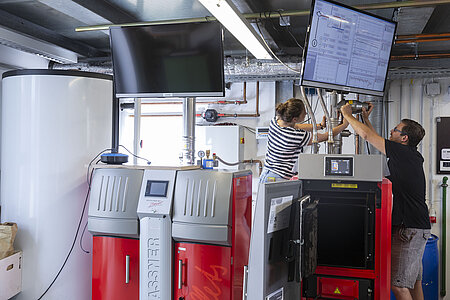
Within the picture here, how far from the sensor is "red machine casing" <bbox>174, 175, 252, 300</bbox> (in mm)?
2586

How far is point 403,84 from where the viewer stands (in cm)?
465

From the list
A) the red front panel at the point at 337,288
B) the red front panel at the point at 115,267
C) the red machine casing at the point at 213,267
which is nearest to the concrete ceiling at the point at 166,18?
the red machine casing at the point at 213,267

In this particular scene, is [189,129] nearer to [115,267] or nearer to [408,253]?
[115,267]

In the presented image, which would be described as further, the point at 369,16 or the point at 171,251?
the point at 171,251

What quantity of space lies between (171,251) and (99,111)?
116cm

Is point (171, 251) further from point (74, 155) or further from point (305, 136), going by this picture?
point (305, 136)

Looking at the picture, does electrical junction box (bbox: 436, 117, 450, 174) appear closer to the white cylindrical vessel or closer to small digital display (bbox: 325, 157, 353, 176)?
small digital display (bbox: 325, 157, 353, 176)

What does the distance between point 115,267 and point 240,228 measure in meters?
0.88

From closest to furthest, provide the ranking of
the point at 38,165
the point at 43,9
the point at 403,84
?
the point at 38,165, the point at 43,9, the point at 403,84

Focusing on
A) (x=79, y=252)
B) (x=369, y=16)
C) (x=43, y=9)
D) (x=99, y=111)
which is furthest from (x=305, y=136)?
(x=43, y=9)

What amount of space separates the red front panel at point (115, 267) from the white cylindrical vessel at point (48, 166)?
0.89 feet

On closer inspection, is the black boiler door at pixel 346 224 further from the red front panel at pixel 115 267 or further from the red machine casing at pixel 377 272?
the red front panel at pixel 115 267

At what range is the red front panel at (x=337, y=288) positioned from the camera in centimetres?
215

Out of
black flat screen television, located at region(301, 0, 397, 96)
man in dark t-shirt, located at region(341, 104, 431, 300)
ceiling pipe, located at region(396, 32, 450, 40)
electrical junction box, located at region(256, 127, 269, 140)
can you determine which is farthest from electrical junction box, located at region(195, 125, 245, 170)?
black flat screen television, located at region(301, 0, 397, 96)
